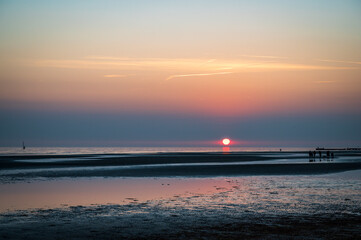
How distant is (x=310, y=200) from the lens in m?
19.9

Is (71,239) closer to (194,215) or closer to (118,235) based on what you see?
(118,235)

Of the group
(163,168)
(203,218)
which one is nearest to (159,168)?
(163,168)

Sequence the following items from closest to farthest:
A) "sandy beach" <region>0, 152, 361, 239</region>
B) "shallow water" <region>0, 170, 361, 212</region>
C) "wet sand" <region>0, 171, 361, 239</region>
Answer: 1. "wet sand" <region>0, 171, 361, 239</region>
2. "sandy beach" <region>0, 152, 361, 239</region>
3. "shallow water" <region>0, 170, 361, 212</region>

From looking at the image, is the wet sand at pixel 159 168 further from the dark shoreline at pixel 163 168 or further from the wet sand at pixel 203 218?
the wet sand at pixel 203 218

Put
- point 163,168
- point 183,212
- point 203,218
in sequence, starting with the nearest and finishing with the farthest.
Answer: point 203,218 < point 183,212 < point 163,168

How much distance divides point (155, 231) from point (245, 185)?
568 inches

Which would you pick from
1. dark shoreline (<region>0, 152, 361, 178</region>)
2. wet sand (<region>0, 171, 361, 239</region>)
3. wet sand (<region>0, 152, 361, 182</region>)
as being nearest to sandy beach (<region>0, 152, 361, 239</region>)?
wet sand (<region>0, 171, 361, 239</region>)

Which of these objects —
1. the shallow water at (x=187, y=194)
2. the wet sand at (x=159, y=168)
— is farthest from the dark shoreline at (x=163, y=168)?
the shallow water at (x=187, y=194)

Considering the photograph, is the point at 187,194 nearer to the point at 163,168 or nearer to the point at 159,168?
the point at 163,168

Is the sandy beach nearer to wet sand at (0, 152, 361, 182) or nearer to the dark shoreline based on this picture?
wet sand at (0, 152, 361, 182)

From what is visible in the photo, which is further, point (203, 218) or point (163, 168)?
point (163, 168)

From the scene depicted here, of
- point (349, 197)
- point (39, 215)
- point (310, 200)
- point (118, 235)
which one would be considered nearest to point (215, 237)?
point (118, 235)

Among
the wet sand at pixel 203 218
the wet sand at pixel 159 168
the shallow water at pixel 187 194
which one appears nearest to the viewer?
the wet sand at pixel 203 218

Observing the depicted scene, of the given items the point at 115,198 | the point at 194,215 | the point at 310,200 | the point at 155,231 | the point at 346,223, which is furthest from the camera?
the point at 115,198
